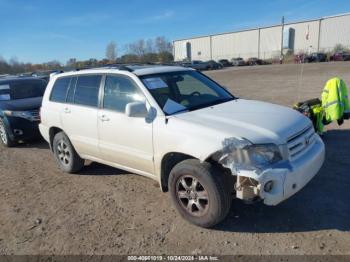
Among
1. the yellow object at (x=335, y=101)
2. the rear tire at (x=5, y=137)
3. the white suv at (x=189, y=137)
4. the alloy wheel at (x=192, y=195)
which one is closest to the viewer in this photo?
the white suv at (x=189, y=137)

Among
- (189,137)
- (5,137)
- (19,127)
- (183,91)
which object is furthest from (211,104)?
(5,137)

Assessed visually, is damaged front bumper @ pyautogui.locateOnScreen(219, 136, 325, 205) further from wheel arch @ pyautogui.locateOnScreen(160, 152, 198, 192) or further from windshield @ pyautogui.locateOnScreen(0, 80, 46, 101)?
windshield @ pyautogui.locateOnScreen(0, 80, 46, 101)

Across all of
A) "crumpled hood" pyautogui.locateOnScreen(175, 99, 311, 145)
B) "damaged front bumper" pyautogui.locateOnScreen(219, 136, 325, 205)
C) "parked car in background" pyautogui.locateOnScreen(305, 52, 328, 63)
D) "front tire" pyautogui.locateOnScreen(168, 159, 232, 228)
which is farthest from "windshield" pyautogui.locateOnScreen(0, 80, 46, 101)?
"parked car in background" pyautogui.locateOnScreen(305, 52, 328, 63)

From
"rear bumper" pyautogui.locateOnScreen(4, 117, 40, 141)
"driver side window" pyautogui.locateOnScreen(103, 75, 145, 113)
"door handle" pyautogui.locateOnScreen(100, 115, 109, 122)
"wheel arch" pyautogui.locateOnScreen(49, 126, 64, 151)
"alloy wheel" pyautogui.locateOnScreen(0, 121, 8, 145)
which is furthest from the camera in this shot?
"alloy wheel" pyautogui.locateOnScreen(0, 121, 8, 145)

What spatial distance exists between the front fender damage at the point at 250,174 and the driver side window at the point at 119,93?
1.47 m

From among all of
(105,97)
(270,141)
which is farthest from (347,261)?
(105,97)

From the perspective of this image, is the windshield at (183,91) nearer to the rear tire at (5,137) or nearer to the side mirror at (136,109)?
the side mirror at (136,109)

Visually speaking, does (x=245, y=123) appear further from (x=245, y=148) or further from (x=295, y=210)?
(x=295, y=210)

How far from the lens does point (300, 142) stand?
358 centimetres

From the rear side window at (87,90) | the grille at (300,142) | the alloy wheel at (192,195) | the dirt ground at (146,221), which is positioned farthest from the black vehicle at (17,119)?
the grille at (300,142)

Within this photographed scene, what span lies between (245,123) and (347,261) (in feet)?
5.43

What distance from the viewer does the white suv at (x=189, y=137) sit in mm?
3236

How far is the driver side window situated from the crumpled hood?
2.62 ft

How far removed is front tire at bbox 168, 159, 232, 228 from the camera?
3344 millimetres
